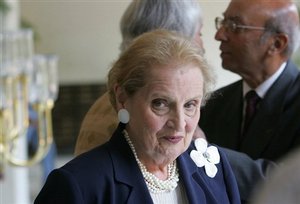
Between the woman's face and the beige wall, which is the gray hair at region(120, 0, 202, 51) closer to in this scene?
the woman's face

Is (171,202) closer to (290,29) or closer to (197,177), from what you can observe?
(197,177)

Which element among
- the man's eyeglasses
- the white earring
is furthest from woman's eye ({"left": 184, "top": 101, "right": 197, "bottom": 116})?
the man's eyeglasses

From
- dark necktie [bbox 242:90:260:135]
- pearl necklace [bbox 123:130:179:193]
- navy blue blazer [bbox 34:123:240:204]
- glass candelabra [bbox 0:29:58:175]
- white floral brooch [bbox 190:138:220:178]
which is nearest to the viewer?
navy blue blazer [bbox 34:123:240:204]

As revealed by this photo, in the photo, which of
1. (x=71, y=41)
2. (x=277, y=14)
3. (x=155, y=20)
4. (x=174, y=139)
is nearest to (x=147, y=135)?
A: (x=174, y=139)

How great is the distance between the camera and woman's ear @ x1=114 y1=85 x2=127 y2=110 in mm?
1261

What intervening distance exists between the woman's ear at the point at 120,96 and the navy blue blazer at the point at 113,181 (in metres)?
0.06

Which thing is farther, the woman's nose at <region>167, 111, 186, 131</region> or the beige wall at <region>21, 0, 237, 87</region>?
the beige wall at <region>21, 0, 237, 87</region>

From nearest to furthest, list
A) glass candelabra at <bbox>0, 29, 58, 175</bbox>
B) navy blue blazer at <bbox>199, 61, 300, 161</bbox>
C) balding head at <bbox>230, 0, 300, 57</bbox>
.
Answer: navy blue blazer at <bbox>199, 61, 300, 161</bbox> < balding head at <bbox>230, 0, 300, 57</bbox> < glass candelabra at <bbox>0, 29, 58, 175</bbox>

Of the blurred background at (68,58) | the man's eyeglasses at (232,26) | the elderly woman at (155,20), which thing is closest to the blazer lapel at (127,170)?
the elderly woman at (155,20)

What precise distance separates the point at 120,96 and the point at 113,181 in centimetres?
17

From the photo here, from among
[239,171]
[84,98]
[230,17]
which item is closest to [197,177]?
[239,171]

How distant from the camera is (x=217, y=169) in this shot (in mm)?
1388

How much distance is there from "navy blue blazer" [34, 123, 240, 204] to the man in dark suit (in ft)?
2.12

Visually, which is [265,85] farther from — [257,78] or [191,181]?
[191,181]
